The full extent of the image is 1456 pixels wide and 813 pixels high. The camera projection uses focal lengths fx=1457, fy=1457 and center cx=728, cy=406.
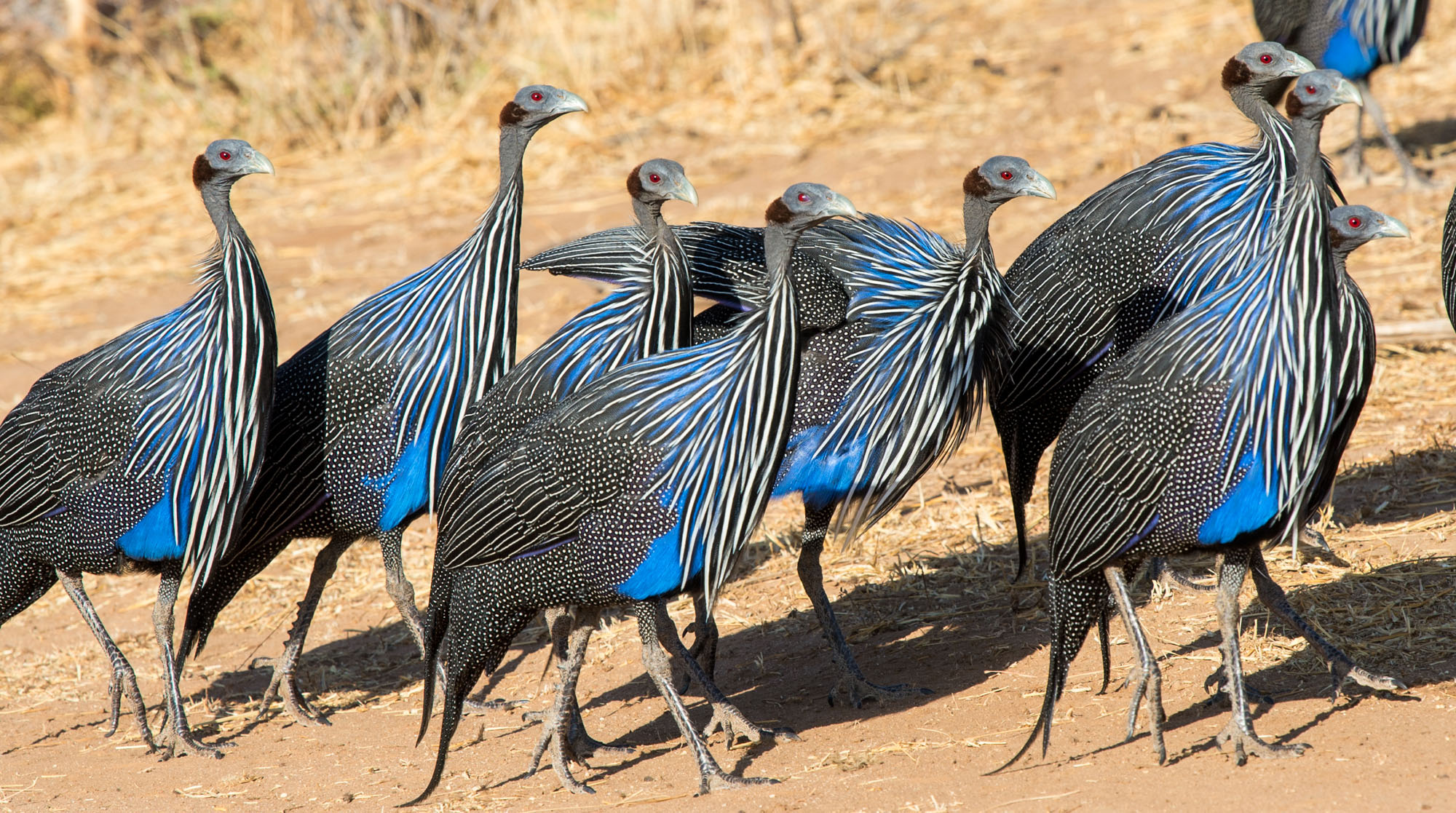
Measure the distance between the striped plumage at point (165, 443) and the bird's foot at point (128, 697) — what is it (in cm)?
1

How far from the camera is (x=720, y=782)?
3.92 meters

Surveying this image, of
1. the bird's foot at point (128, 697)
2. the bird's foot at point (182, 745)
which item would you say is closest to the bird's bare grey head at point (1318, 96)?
the bird's foot at point (182, 745)

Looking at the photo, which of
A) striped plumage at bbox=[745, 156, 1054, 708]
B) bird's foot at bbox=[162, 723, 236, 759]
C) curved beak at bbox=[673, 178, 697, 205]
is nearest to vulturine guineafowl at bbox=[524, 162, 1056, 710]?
striped plumage at bbox=[745, 156, 1054, 708]

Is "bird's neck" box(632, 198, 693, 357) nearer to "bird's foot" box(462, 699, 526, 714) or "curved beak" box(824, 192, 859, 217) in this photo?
"curved beak" box(824, 192, 859, 217)

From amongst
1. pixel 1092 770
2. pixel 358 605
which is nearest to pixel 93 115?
pixel 358 605

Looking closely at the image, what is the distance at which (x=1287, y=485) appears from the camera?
3564mm

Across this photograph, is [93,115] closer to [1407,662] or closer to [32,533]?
[32,533]

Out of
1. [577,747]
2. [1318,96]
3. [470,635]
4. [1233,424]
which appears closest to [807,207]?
[1233,424]

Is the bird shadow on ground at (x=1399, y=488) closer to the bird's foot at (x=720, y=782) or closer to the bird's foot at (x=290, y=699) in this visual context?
the bird's foot at (x=720, y=782)

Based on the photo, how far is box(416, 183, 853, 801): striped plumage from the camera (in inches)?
151

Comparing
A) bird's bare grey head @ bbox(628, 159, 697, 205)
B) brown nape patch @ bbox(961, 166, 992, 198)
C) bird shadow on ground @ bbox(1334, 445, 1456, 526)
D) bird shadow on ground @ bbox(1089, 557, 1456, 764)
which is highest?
bird's bare grey head @ bbox(628, 159, 697, 205)

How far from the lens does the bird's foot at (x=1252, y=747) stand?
3.59 metres

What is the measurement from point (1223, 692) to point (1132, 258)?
4.42 feet

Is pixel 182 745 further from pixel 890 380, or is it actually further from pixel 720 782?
pixel 890 380
